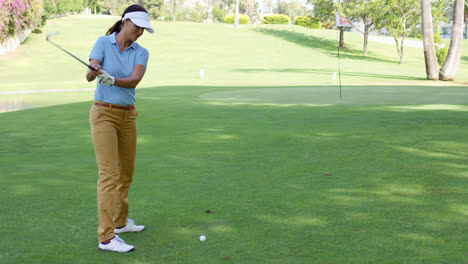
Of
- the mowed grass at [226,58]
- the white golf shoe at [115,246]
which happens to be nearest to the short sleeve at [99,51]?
the white golf shoe at [115,246]

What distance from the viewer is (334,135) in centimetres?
1152

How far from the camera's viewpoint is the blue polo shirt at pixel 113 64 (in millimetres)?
5266

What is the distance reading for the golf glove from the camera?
4.98m

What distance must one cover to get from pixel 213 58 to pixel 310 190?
49908 millimetres

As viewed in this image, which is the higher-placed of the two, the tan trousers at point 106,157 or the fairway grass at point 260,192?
the tan trousers at point 106,157

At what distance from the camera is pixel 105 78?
4996mm

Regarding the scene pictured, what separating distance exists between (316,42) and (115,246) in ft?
222

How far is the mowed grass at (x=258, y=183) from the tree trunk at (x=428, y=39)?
14632 millimetres

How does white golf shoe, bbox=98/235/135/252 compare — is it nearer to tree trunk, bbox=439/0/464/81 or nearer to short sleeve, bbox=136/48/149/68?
short sleeve, bbox=136/48/149/68

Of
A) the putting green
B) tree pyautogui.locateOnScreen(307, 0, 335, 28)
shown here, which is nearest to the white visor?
the putting green

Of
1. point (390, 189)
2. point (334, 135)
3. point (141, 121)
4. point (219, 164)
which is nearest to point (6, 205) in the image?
point (219, 164)

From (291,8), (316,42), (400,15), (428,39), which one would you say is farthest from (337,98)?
(291,8)

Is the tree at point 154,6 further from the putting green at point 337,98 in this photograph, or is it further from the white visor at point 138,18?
the white visor at point 138,18

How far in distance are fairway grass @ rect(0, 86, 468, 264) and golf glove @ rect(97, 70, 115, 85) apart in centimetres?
171
